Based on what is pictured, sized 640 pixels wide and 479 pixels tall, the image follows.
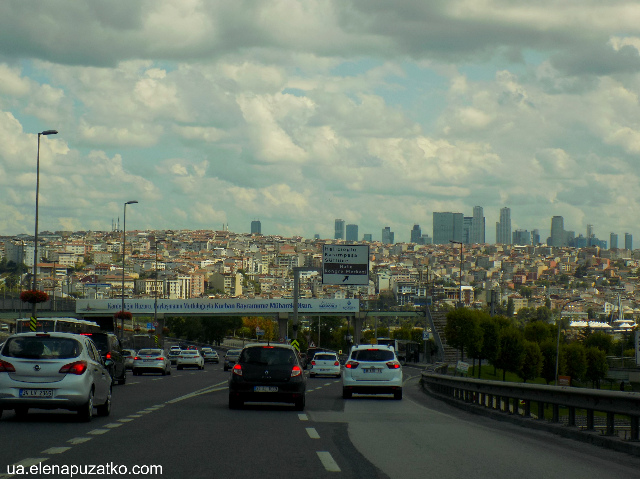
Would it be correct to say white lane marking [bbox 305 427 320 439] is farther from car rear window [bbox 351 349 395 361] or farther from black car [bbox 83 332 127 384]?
black car [bbox 83 332 127 384]

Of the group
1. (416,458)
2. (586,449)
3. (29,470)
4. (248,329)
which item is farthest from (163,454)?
(248,329)

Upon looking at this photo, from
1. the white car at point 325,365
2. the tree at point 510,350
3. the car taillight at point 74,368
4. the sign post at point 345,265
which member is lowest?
the tree at point 510,350

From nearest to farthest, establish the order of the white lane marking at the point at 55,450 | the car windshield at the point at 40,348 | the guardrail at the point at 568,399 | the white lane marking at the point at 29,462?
the white lane marking at the point at 29,462 → the white lane marking at the point at 55,450 → the guardrail at the point at 568,399 → the car windshield at the point at 40,348

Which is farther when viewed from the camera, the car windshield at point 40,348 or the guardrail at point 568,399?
the car windshield at point 40,348

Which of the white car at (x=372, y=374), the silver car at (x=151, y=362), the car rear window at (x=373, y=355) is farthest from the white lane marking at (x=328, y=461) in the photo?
the silver car at (x=151, y=362)

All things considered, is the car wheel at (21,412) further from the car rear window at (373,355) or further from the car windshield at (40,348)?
the car rear window at (373,355)

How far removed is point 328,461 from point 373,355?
58.0ft

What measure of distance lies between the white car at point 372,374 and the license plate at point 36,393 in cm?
1392

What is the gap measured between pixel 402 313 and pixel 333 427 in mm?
100399

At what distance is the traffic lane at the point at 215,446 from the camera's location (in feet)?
38.2

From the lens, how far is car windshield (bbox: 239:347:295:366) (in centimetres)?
2284

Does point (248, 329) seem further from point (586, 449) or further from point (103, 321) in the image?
point (586, 449)

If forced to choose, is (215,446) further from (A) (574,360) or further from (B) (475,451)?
(A) (574,360)

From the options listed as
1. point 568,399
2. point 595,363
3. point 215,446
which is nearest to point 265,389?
point 568,399
